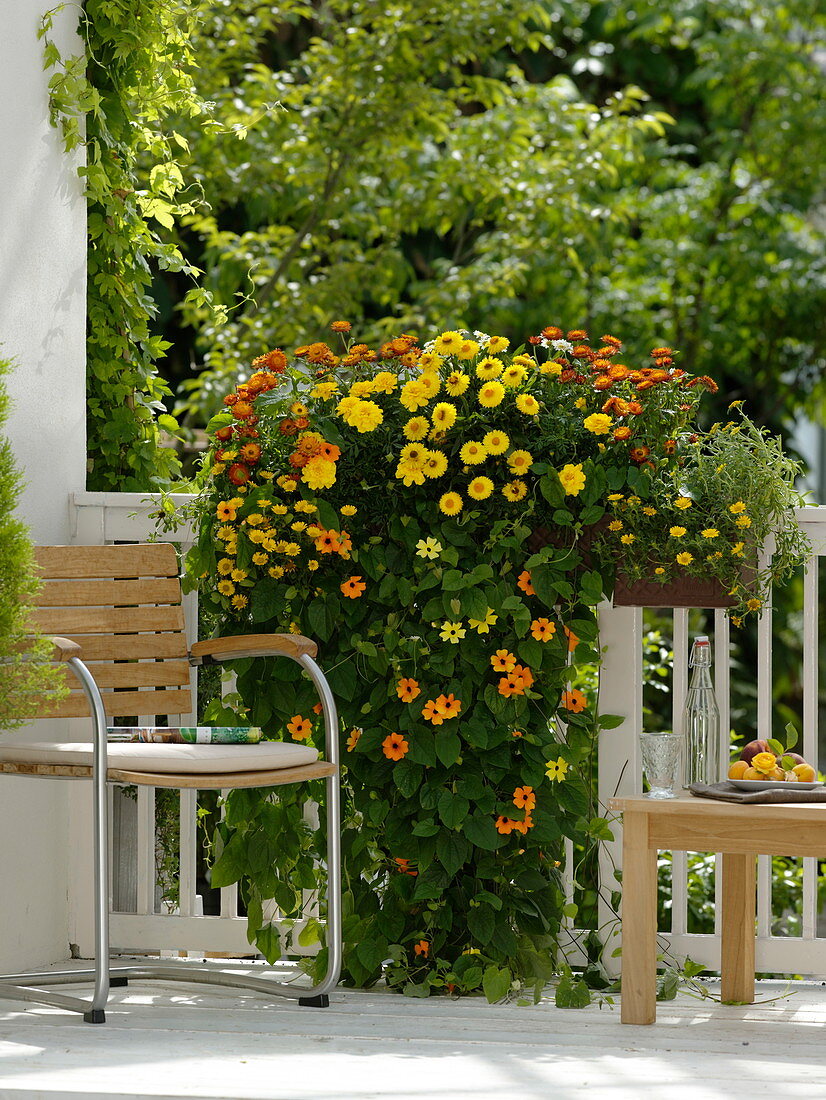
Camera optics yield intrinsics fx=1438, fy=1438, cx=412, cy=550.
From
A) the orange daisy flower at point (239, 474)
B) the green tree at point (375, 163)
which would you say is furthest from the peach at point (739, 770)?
the green tree at point (375, 163)

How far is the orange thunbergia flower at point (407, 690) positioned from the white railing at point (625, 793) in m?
0.41

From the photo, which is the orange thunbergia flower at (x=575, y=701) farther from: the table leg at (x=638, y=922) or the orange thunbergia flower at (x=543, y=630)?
the table leg at (x=638, y=922)

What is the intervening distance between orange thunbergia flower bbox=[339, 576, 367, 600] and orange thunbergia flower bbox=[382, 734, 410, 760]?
0.27m

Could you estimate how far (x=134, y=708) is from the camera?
107 inches

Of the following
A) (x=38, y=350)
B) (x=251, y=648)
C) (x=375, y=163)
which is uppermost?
(x=375, y=163)

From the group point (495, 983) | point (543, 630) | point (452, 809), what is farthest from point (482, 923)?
point (543, 630)

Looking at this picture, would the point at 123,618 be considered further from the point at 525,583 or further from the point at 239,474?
the point at 525,583

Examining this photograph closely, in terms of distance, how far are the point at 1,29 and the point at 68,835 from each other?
1.60 meters

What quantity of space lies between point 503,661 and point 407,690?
18 centimetres

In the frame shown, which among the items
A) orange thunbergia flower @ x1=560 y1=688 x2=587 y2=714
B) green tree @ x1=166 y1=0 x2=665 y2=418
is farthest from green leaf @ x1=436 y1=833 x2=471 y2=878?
Answer: green tree @ x1=166 y1=0 x2=665 y2=418

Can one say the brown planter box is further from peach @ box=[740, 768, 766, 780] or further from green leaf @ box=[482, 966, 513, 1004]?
green leaf @ box=[482, 966, 513, 1004]

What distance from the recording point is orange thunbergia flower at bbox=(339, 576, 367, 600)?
263 centimetres

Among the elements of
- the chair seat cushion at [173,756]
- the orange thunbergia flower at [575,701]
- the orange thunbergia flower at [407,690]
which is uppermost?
the orange thunbergia flower at [407,690]

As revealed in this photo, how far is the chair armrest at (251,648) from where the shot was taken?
2504 millimetres
